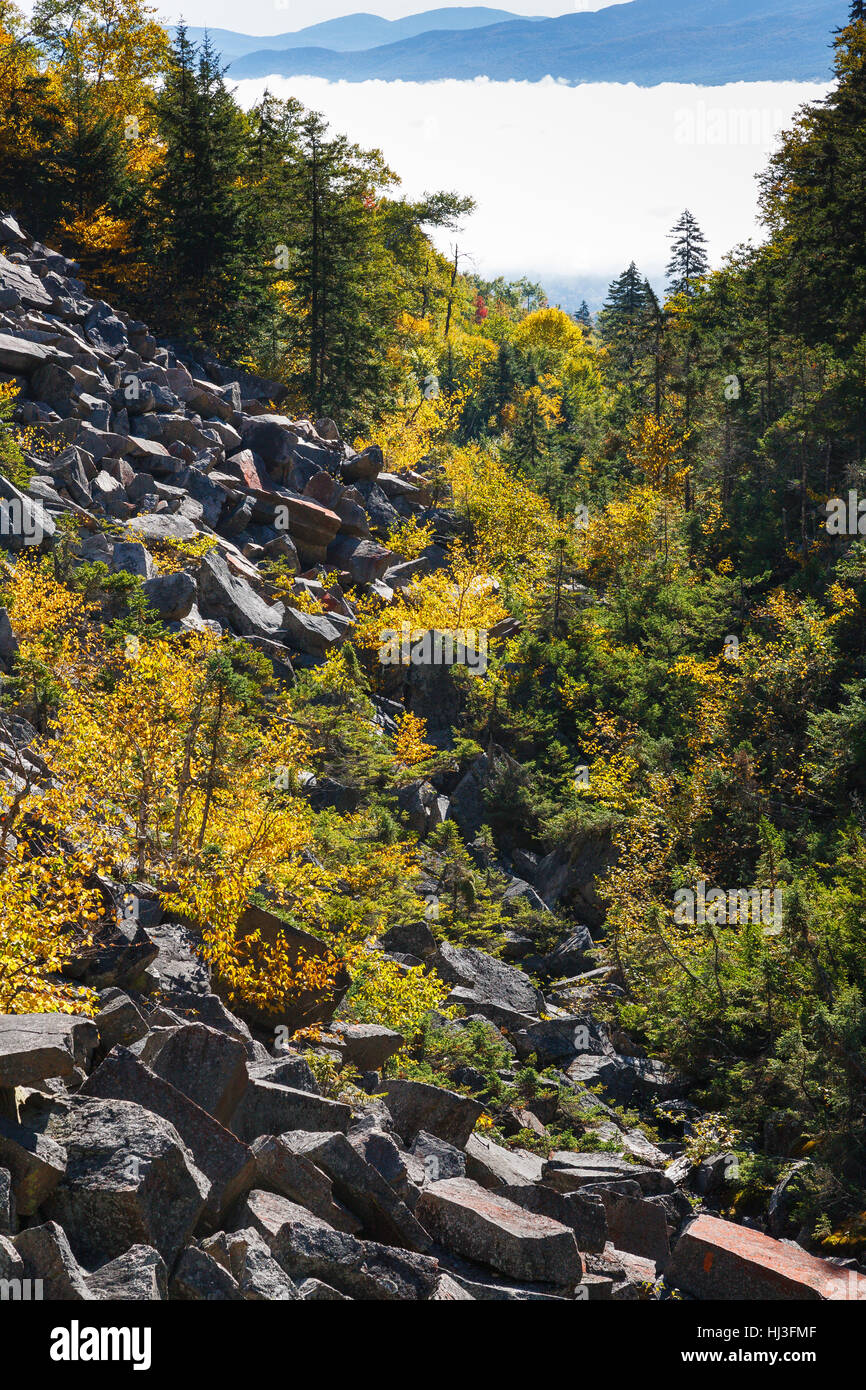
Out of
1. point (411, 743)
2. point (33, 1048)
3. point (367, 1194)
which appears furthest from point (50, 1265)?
point (411, 743)

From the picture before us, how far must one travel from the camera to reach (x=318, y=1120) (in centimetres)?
1221

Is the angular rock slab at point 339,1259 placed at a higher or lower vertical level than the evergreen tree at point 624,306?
lower

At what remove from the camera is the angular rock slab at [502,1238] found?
432 inches

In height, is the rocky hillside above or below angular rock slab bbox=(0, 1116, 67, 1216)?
below

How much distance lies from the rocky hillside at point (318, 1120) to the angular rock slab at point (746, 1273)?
3 centimetres

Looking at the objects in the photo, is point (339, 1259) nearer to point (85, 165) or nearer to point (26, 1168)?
point (26, 1168)

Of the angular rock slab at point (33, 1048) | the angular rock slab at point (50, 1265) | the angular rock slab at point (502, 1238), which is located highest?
the angular rock slab at point (33, 1048)

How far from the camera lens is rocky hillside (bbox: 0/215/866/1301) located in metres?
8.95

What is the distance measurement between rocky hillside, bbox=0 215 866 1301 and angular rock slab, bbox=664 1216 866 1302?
0.03 m

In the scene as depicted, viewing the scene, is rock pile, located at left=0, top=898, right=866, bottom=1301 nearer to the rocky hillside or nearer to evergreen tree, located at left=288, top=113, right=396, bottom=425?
the rocky hillside

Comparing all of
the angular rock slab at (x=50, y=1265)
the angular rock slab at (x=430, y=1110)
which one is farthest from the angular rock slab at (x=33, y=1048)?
the angular rock slab at (x=430, y=1110)

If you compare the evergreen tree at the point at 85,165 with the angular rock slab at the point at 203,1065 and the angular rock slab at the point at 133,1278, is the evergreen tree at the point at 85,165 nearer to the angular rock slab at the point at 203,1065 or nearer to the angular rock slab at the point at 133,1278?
the angular rock slab at the point at 203,1065

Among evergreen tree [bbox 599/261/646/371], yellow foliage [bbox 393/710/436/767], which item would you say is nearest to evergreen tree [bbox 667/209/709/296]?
evergreen tree [bbox 599/261/646/371]

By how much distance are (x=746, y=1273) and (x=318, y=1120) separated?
4756mm
